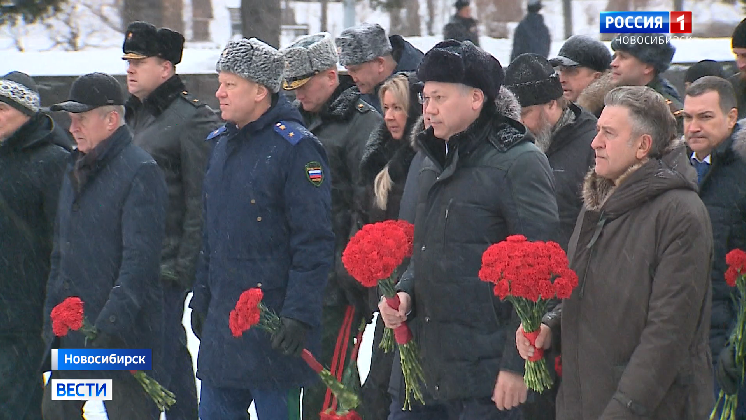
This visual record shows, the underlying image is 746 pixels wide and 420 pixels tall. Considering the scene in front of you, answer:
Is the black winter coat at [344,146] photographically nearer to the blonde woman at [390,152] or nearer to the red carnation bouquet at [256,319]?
the blonde woman at [390,152]

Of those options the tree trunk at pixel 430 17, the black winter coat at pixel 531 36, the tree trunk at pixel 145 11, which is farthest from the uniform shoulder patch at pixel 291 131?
the tree trunk at pixel 430 17

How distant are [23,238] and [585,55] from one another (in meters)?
3.21

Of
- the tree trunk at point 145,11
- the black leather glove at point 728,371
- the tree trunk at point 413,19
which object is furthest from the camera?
the tree trunk at point 413,19

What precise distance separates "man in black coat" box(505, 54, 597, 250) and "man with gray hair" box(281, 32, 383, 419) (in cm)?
86

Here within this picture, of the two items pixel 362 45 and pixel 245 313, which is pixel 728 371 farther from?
pixel 362 45

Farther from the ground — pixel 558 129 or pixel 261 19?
pixel 261 19

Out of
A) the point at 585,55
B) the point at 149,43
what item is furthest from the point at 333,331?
the point at 585,55

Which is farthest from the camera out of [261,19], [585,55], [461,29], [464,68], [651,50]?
[461,29]

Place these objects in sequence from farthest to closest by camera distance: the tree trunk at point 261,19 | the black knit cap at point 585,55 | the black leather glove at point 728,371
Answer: the tree trunk at point 261,19 → the black knit cap at point 585,55 → the black leather glove at point 728,371

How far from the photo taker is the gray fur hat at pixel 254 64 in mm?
4883

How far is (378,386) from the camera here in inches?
211

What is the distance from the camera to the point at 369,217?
5.62 metres

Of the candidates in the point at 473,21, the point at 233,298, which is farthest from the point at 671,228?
the point at 473,21

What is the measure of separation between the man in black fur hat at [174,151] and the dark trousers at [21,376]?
690 millimetres
